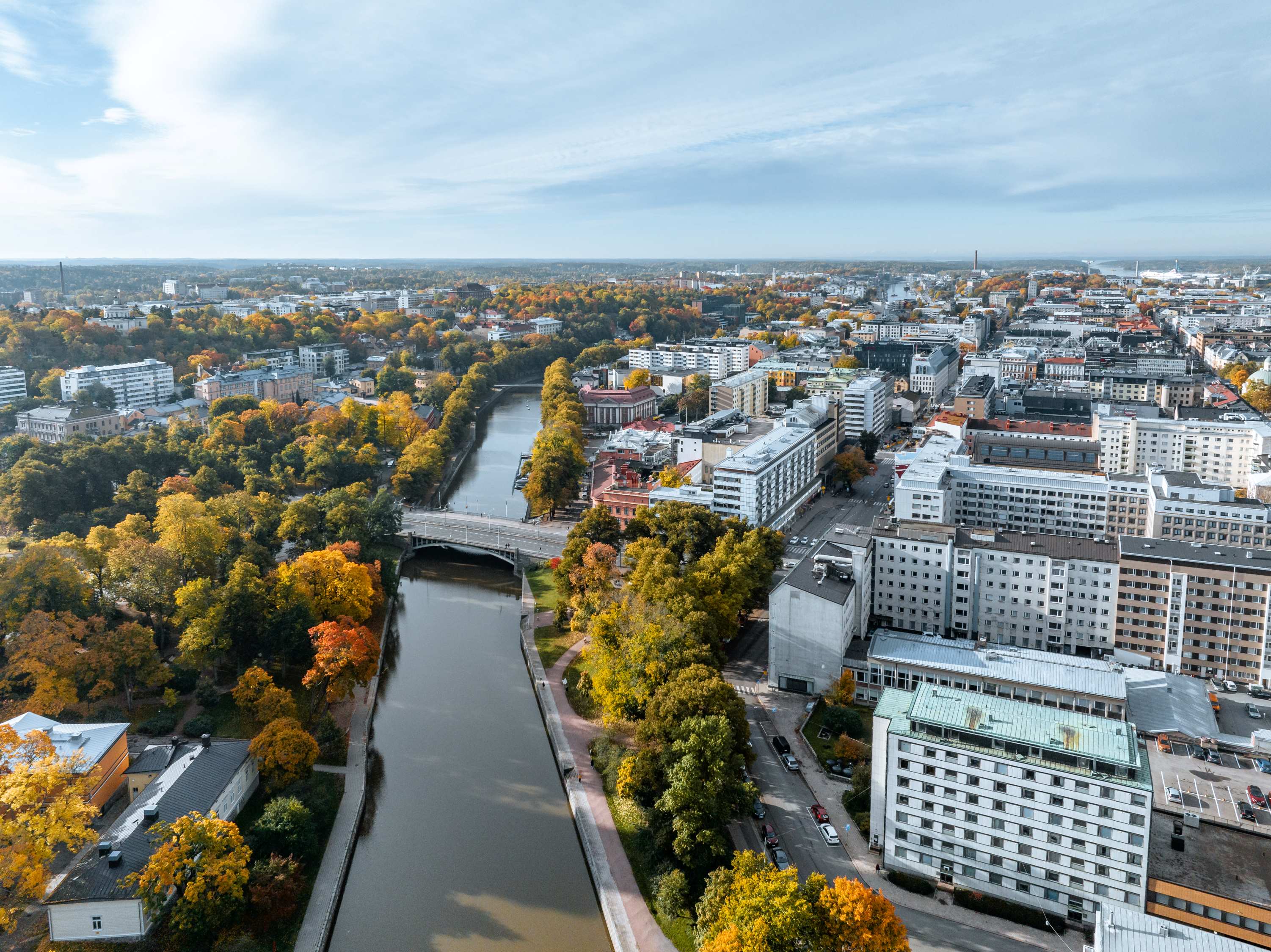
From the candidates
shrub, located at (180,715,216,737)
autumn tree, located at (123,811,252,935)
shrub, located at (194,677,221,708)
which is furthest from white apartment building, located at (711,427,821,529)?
autumn tree, located at (123,811,252,935)

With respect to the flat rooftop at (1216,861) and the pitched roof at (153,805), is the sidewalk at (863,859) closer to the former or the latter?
the flat rooftop at (1216,861)

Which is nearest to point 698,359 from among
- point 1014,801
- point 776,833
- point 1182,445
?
point 1182,445

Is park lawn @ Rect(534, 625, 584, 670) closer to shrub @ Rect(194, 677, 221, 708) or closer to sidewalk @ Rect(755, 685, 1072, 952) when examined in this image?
sidewalk @ Rect(755, 685, 1072, 952)

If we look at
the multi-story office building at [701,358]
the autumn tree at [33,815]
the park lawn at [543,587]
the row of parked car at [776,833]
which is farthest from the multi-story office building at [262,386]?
the row of parked car at [776,833]

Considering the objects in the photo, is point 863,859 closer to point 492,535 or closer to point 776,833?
point 776,833

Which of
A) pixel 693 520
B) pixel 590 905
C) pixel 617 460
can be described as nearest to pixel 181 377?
pixel 617 460
